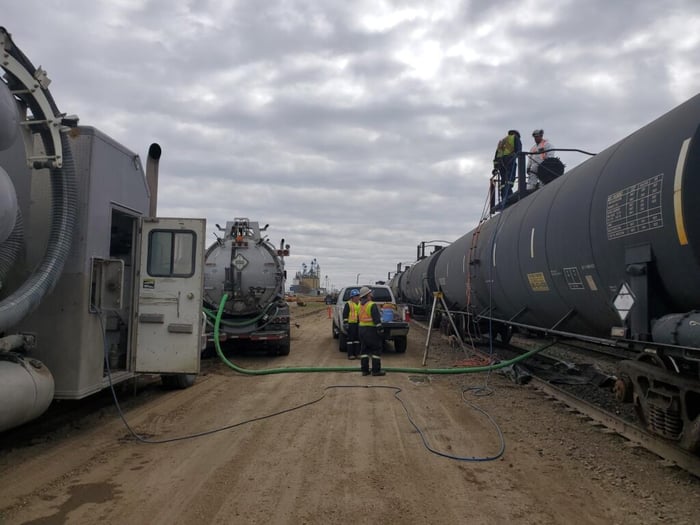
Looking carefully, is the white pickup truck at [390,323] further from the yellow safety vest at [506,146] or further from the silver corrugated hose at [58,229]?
the silver corrugated hose at [58,229]

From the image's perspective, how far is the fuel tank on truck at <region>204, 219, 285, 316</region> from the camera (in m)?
13.1

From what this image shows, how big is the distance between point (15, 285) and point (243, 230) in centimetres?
848

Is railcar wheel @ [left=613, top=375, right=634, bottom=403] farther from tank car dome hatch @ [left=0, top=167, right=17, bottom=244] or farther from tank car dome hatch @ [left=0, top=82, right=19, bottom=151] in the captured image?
tank car dome hatch @ [left=0, top=82, right=19, bottom=151]

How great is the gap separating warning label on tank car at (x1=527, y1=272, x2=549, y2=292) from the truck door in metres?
4.84

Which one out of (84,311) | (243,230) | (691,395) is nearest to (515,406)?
(691,395)

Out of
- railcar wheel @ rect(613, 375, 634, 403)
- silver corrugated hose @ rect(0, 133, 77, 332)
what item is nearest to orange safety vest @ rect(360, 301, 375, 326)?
railcar wheel @ rect(613, 375, 634, 403)

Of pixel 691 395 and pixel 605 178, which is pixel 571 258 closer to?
pixel 605 178

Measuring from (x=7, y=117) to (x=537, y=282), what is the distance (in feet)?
22.5

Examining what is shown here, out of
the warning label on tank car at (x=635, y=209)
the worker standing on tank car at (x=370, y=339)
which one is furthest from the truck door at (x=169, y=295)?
the warning label on tank car at (x=635, y=209)

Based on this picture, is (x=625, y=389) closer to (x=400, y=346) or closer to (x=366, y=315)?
(x=366, y=315)

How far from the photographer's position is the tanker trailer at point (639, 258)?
4.58 metres

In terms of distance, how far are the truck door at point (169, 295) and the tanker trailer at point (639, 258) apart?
4.83 m

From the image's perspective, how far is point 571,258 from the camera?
21.8 ft

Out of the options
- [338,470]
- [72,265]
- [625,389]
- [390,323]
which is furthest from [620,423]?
[390,323]
